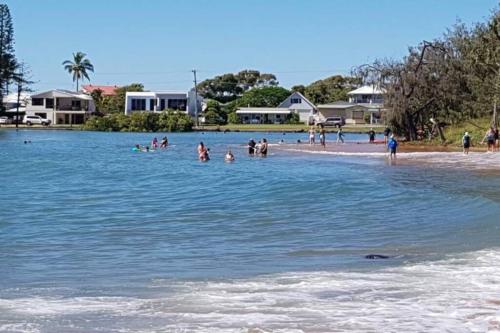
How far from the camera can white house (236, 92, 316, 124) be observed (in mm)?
129000

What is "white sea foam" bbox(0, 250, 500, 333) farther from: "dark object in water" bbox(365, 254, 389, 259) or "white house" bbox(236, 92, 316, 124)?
"white house" bbox(236, 92, 316, 124)

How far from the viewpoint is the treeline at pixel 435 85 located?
57562mm

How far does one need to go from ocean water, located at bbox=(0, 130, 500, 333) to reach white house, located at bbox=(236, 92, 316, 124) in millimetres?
95554

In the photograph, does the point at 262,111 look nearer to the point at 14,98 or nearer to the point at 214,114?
the point at 214,114

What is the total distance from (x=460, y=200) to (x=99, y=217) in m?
10.6

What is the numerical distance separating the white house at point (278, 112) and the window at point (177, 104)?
911cm

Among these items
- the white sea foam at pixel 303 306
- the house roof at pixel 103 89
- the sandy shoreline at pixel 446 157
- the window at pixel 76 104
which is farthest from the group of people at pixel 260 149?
the house roof at pixel 103 89

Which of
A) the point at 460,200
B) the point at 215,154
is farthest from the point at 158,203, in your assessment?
the point at 215,154

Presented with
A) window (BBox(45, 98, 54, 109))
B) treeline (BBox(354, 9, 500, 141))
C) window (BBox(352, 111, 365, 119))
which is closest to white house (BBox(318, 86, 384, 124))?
window (BBox(352, 111, 365, 119))

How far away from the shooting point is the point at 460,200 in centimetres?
2308

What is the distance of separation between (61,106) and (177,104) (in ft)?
61.3

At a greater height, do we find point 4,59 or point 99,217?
point 4,59

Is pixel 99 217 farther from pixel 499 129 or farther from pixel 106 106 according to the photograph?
pixel 106 106

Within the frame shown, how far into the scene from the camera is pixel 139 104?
5054 inches
